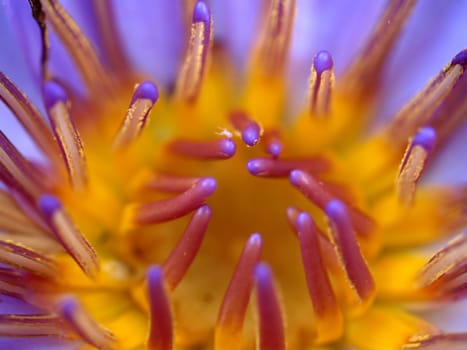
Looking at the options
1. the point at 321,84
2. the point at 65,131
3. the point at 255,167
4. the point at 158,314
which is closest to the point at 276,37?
the point at 321,84

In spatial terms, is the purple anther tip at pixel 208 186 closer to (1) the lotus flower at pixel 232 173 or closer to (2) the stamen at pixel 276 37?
(1) the lotus flower at pixel 232 173

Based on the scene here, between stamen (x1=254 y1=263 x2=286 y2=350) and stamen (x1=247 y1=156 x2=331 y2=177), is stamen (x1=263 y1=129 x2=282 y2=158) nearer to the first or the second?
stamen (x1=247 y1=156 x2=331 y2=177)

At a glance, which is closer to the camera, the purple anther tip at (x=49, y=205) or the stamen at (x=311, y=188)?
the purple anther tip at (x=49, y=205)

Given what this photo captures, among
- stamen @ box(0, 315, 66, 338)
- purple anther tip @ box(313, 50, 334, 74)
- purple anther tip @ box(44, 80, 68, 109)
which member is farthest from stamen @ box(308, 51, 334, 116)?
stamen @ box(0, 315, 66, 338)

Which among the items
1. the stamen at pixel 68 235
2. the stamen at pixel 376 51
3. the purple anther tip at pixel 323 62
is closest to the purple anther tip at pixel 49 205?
the stamen at pixel 68 235

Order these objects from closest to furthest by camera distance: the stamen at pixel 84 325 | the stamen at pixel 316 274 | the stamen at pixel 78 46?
the stamen at pixel 84 325
the stamen at pixel 316 274
the stamen at pixel 78 46

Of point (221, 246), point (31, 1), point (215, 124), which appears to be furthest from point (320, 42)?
point (31, 1)
